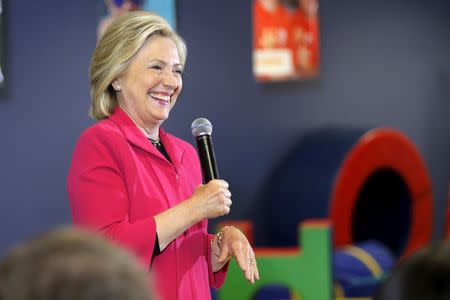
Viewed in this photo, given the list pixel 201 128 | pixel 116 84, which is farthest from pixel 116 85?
pixel 201 128

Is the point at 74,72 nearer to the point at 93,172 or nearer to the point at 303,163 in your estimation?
the point at 303,163

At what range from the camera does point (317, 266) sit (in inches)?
167

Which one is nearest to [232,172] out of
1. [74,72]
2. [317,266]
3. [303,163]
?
[303,163]

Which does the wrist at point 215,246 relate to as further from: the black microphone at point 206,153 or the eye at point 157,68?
the eye at point 157,68

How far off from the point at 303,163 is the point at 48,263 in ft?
14.4

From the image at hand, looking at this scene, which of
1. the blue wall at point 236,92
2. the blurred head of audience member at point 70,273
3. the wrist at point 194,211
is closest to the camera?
the blurred head of audience member at point 70,273

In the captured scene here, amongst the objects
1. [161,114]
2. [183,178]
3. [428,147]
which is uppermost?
[161,114]

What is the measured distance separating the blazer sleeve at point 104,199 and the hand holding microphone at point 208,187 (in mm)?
119

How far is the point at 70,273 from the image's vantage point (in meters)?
0.65

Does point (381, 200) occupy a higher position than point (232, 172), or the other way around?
point (232, 172)

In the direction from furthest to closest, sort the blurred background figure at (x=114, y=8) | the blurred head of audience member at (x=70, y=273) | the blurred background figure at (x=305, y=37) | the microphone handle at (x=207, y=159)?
the blurred background figure at (x=305, y=37) → the blurred background figure at (x=114, y=8) → the microphone handle at (x=207, y=159) → the blurred head of audience member at (x=70, y=273)

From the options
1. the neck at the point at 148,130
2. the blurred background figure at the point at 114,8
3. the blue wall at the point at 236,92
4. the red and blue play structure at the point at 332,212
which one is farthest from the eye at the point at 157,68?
the red and blue play structure at the point at 332,212

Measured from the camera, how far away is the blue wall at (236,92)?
3.81 meters

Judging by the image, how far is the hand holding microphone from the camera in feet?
6.55
